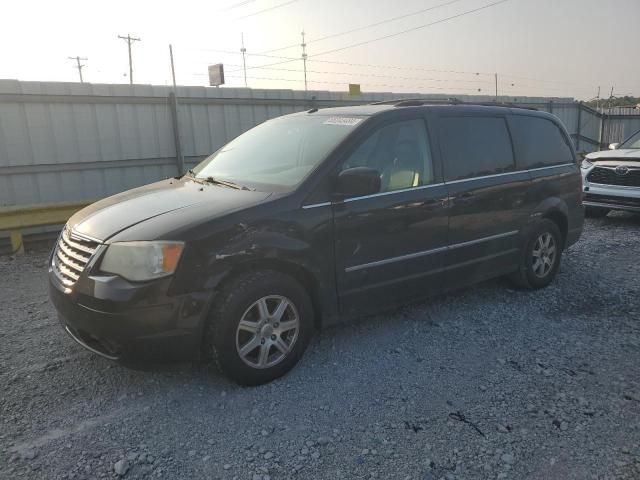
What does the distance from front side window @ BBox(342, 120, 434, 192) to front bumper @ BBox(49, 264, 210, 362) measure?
1515 millimetres

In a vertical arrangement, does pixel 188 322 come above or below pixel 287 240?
below

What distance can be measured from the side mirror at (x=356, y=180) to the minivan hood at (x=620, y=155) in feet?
22.1

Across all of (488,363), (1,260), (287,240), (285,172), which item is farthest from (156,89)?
(488,363)

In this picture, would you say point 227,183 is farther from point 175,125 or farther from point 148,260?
point 175,125

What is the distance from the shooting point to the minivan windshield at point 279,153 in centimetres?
367

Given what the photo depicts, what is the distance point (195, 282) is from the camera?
3.01 meters

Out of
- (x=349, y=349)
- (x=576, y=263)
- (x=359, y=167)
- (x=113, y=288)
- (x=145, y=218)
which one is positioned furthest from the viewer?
(x=576, y=263)

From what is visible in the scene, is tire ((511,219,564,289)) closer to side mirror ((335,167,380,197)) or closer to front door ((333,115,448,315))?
front door ((333,115,448,315))

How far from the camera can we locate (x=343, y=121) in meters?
4.00

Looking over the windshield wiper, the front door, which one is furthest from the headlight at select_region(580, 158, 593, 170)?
the windshield wiper

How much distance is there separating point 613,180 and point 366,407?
7425mm

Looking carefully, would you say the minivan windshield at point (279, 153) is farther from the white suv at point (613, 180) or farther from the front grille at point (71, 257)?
the white suv at point (613, 180)

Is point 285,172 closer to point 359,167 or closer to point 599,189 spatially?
point 359,167

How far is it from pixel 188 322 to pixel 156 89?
701 centimetres
